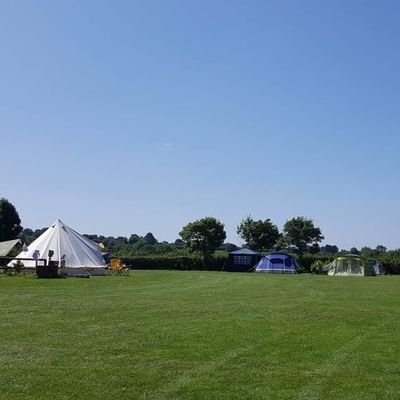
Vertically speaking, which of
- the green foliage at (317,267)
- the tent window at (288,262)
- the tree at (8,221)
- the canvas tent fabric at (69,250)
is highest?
the tree at (8,221)

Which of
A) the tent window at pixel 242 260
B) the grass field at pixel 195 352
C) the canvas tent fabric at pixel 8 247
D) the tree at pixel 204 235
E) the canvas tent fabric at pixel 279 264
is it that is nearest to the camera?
the grass field at pixel 195 352

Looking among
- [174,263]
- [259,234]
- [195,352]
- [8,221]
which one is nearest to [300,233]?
[259,234]

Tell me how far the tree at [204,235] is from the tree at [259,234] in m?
5.13

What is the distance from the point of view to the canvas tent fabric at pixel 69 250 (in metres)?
36.8

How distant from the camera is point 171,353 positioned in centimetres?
859

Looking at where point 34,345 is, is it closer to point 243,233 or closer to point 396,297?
point 396,297

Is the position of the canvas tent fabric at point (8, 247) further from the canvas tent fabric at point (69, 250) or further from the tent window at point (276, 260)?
the tent window at point (276, 260)

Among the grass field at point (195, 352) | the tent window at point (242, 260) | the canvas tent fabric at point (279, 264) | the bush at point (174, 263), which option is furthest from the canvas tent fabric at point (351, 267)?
the grass field at point (195, 352)

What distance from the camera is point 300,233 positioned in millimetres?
78312

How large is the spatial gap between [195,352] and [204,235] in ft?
211

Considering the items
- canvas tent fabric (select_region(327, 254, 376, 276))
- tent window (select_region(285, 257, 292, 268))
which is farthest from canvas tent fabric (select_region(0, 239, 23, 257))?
canvas tent fabric (select_region(327, 254, 376, 276))

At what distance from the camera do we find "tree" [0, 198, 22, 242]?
78.6 meters

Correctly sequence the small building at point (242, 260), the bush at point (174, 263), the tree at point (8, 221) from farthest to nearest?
the tree at point (8, 221) < the bush at point (174, 263) < the small building at point (242, 260)

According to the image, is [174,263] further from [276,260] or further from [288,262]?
[288,262]
